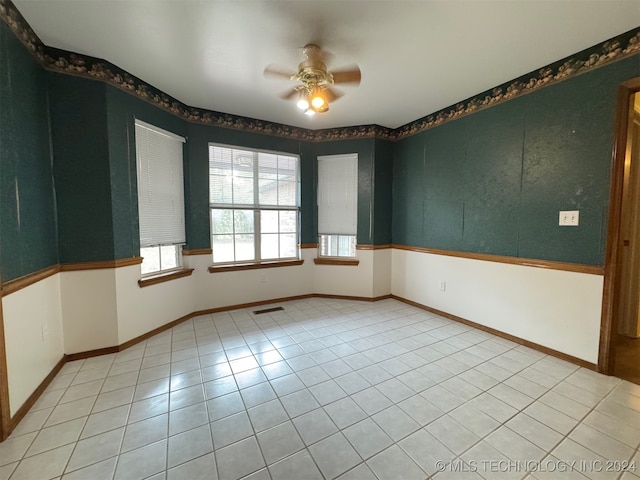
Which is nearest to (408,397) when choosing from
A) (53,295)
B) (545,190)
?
(545,190)

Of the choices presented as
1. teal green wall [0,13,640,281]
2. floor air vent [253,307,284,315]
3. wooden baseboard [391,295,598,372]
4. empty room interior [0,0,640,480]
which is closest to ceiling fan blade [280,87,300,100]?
empty room interior [0,0,640,480]

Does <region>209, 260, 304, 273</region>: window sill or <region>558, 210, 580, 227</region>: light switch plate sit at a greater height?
<region>558, 210, 580, 227</region>: light switch plate

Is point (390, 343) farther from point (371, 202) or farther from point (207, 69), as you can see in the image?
point (207, 69)

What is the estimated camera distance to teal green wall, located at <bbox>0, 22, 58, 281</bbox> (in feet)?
5.52

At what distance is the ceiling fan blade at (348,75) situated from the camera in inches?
92.2

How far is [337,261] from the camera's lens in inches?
164

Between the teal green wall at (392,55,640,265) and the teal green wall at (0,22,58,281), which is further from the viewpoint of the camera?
the teal green wall at (392,55,640,265)

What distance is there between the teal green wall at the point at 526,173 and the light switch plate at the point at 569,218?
0.03 m

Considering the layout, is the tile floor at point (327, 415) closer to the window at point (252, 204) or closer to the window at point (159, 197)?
the window at point (159, 197)

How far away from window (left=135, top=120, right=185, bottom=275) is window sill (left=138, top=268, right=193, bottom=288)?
0.10 meters

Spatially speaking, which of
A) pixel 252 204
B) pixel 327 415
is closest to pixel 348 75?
pixel 252 204

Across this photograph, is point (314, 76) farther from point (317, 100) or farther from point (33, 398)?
point (33, 398)

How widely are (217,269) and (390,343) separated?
2.42 meters

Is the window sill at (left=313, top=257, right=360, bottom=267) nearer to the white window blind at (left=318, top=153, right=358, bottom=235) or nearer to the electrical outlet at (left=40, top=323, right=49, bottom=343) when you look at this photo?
the white window blind at (left=318, top=153, right=358, bottom=235)
